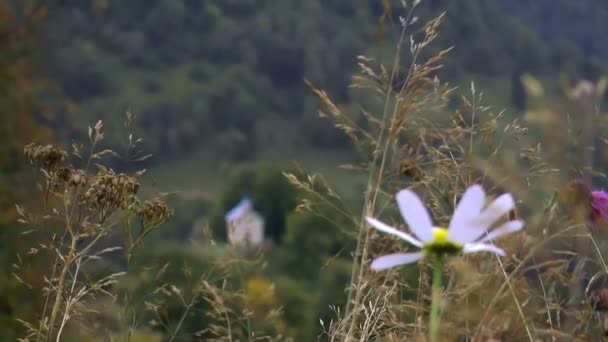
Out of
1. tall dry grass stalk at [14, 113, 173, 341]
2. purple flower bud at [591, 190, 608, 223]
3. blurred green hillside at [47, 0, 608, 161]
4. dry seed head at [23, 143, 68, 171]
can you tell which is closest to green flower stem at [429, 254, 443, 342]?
purple flower bud at [591, 190, 608, 223]

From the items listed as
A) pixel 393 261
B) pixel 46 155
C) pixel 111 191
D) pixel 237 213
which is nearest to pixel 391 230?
pixel 393 261

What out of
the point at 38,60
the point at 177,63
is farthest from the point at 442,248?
A: the point at 177,63

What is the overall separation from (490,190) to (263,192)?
34.0m

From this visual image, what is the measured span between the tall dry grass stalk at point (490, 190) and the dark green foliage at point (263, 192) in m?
32.4

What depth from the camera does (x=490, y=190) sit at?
4.63 feet

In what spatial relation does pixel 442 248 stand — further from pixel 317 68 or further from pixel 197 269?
pixel 317 68

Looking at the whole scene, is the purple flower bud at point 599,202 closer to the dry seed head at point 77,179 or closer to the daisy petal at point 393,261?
the daisy petal at point 393,261

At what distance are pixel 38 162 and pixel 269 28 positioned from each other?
61389 millimetres

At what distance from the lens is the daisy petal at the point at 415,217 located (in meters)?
0.95

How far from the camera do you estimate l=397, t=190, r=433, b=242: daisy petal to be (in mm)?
954

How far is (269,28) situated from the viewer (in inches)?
2457

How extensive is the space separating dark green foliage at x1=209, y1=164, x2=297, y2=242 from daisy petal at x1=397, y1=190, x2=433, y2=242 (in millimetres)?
33095

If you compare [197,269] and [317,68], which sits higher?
[197,269]

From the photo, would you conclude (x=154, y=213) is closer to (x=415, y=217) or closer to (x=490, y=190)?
(x=490, y=190)
